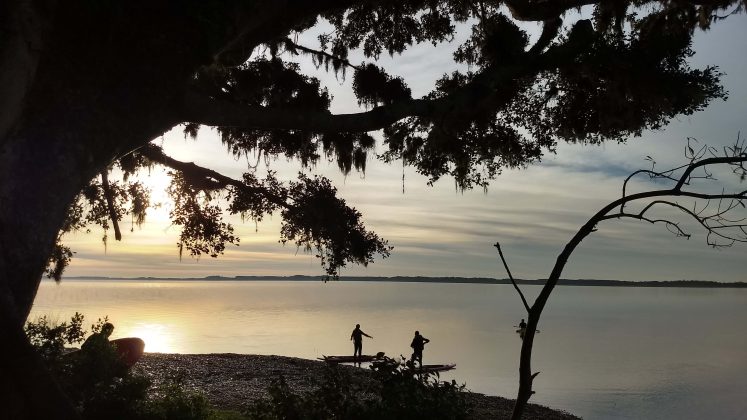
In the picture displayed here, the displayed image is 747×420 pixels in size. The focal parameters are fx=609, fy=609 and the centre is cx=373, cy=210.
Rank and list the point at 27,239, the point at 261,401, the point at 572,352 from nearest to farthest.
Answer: the point at 27,239, the point at 261,401, the point at 572,352

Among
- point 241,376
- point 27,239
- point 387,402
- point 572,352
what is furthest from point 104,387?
point 572,352

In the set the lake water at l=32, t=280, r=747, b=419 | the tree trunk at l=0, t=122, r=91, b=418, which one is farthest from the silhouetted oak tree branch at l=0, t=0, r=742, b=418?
the lake water at l=32, t=280, r=747, b=419

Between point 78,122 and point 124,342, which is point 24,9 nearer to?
point 78,122

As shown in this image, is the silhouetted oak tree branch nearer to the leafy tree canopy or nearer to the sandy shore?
the leafy tree canopy

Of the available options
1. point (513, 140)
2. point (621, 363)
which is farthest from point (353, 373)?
point (621, 363)

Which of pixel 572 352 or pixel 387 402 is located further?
pixel 572 352

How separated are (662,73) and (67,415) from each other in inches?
422

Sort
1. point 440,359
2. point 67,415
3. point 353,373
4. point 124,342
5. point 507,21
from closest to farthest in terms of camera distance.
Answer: point 67,415
point 507,21
point 124,342
point 353,373
point 440,359

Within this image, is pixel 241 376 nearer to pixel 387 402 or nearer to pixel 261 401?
pixel 261 401

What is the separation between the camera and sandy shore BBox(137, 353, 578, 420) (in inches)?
659

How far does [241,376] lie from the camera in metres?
20.6

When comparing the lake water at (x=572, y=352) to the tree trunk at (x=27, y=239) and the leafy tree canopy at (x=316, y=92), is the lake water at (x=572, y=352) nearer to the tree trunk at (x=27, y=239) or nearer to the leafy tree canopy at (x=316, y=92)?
the leafy tree canopy at (x=316, y=92)

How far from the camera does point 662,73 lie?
11.1 metres

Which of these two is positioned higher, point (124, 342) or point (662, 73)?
point (662, 73)
